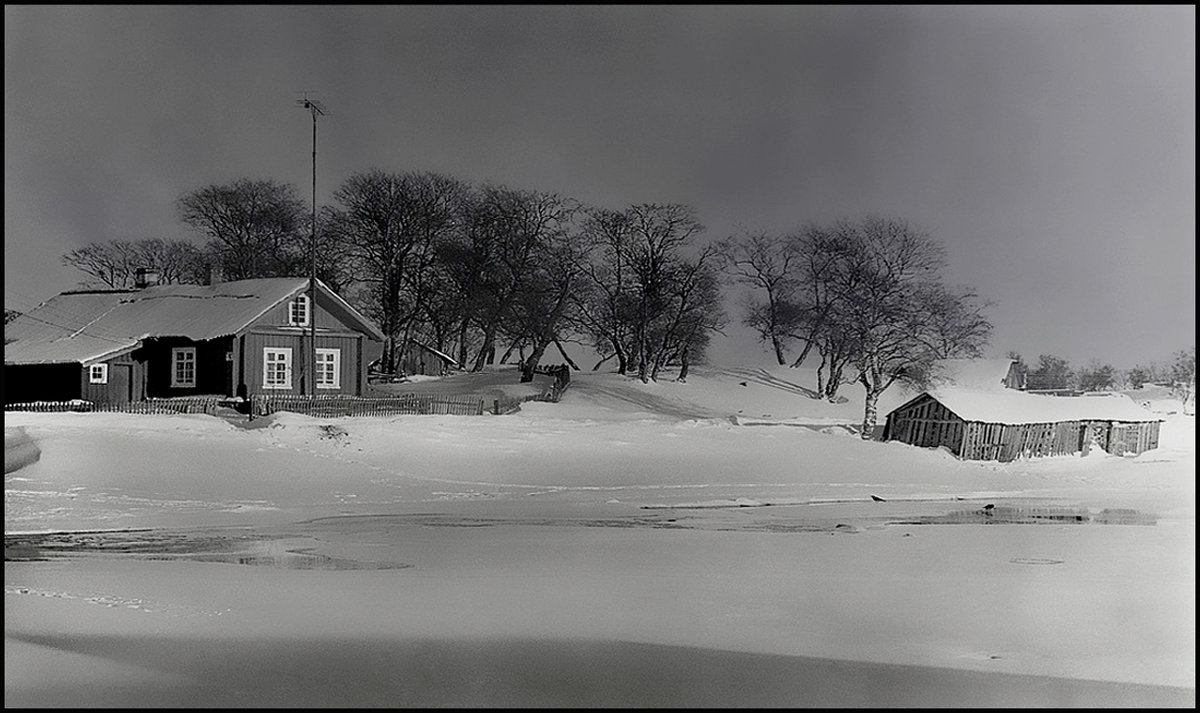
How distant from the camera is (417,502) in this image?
1130 centimetres

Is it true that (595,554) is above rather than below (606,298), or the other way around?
below

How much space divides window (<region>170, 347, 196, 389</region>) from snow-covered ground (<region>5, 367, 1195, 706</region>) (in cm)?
34

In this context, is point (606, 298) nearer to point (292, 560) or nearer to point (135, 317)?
point (292, 560)

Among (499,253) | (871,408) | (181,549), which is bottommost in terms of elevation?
(181,549)

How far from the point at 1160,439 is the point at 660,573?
6319 millimetres

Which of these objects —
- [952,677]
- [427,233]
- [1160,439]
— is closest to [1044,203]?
[1160,439]

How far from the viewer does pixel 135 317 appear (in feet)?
35.9

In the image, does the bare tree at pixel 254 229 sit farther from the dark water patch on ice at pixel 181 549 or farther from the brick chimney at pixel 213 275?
the dark water patch on ice at pixel 181 549

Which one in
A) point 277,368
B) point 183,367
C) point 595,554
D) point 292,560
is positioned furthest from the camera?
point 277,368

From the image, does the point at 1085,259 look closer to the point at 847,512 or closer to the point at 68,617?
the point at 847,512

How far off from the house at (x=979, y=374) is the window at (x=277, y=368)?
17.2 ft

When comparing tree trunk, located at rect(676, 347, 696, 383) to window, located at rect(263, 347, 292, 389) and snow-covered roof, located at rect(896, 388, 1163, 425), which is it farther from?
window, located at rect(263, 347, 292, 389)

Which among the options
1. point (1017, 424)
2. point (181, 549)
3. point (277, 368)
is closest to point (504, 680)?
point (181, 549)

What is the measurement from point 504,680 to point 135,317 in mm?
6418
